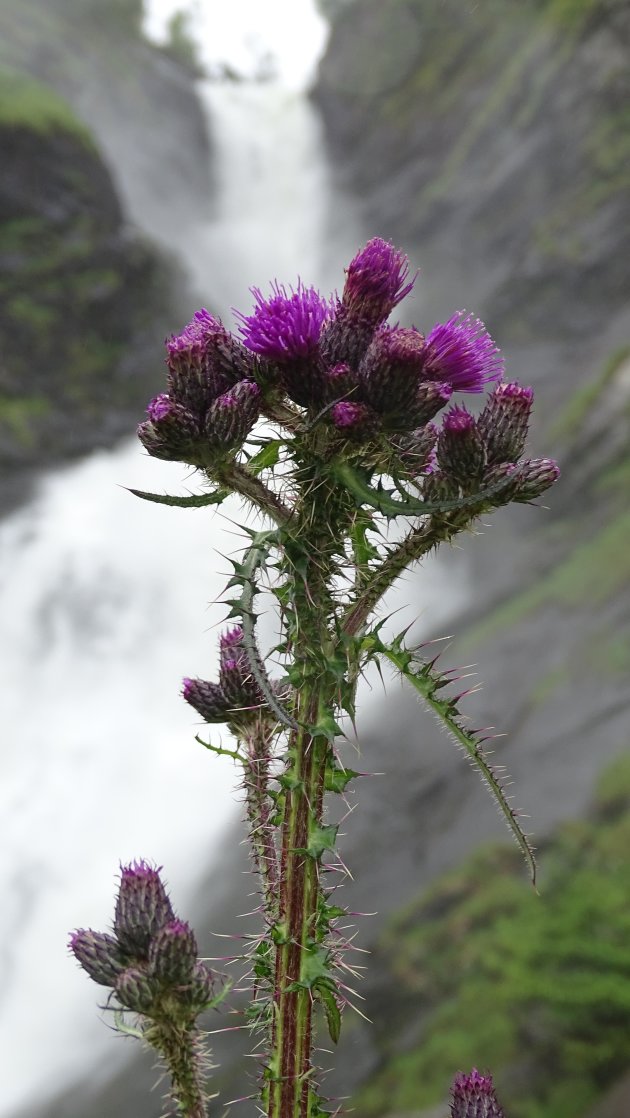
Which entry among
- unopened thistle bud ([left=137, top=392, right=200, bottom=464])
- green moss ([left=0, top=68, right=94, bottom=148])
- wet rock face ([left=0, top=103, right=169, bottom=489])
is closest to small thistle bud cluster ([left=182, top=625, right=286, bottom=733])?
unopened thistle bud ([left=137, top=392, right=200, bottom=464])

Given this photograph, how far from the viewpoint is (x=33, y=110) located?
20.0 m

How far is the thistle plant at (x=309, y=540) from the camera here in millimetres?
1271

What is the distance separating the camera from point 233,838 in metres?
10.6

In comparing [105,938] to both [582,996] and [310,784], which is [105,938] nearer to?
[310,784]

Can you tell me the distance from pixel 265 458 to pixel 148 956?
2.95 feet

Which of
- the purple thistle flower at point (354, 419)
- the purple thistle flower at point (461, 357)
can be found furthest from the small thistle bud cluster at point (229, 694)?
the purple thistle flower at point (461, 357)

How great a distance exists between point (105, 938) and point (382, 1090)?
4.60 meters

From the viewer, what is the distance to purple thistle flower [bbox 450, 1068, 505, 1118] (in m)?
1.44

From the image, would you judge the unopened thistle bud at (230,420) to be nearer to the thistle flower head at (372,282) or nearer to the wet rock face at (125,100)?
the thistle flower head at (372,282)

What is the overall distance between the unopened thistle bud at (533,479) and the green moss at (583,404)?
39.2ft

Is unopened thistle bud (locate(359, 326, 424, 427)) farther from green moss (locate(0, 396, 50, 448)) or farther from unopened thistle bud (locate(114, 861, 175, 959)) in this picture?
green moss (locate(0, 396, 50, 448))

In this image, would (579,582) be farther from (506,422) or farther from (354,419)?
(354,419)

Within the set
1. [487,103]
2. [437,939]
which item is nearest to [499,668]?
[437,939]

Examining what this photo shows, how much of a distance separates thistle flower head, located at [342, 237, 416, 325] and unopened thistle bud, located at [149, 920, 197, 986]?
3.65 feet
